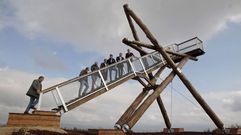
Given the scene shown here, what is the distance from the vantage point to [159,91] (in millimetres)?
15156

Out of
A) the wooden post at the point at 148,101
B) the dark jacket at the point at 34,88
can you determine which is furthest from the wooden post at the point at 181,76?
the dark jacket at the point at 34,88

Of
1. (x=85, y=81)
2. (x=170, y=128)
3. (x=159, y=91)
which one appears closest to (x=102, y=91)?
(x=85, y=81)

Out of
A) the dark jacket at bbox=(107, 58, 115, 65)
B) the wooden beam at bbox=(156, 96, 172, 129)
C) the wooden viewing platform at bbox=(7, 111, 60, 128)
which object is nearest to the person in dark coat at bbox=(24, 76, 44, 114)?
the wooden viewing platform at bbox=(7, 111, 60, 128)

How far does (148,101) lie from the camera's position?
14188mm

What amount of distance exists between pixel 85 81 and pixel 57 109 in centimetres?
184

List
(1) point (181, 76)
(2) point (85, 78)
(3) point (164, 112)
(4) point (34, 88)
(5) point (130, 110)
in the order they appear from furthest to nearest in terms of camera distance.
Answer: (3) point (164, 112), (1) point (181, 76), (5) point (130, 110), (2) point (85, 78), (4) point (34, 88)

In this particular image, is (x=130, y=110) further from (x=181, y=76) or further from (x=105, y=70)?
(x=181, y=76)

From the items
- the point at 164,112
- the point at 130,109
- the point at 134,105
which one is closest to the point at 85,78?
the point at 130,109

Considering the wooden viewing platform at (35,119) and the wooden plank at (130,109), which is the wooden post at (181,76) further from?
the wooden viewing platform at (35,119)

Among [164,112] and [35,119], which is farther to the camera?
[164,112]

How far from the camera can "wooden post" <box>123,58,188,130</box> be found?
13.0m

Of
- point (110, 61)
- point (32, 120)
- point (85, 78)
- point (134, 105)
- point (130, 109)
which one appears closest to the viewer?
point (32, 120)

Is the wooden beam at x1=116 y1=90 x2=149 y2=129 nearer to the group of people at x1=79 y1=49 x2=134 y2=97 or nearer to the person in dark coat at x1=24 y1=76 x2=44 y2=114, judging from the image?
the group of people at x1=79 y1=49 x2=134 y2=97

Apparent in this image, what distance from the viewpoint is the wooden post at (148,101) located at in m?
13.0
